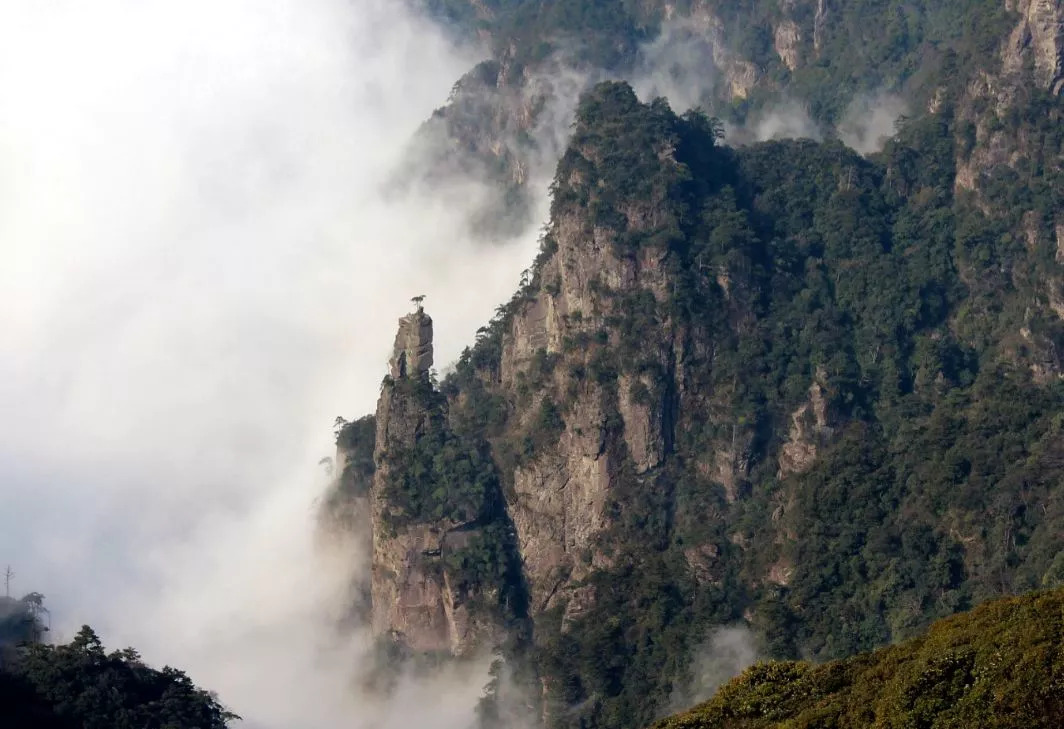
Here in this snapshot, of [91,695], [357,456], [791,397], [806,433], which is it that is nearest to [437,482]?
[357,456]

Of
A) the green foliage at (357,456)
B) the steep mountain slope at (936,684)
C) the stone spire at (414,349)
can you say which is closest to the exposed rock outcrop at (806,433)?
the stone spire at (414,349)

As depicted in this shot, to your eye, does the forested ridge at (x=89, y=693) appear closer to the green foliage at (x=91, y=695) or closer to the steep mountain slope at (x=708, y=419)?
the green foliage at (x=91, y=695)

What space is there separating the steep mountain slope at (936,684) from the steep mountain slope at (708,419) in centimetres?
3392

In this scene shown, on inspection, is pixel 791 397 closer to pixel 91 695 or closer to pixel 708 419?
pixel 708 419

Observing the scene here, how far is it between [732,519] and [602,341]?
11.1 meters

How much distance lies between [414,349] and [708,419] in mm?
14387

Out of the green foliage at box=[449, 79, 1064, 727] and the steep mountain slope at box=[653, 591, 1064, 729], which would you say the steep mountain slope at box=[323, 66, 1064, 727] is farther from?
the steep mountain slope at box=[653, 591, 1064, 729]

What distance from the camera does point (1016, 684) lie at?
63.8m

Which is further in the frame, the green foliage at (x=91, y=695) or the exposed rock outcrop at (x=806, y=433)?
the exposed rock outcrop at (x=806, y=433)

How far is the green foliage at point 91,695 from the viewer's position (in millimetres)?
86625

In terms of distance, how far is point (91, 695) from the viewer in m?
87.6

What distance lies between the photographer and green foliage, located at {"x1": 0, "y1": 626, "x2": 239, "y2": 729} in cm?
8662

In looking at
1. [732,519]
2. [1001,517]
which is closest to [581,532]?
[732,519]

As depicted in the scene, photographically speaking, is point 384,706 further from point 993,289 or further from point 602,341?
point 993,289
